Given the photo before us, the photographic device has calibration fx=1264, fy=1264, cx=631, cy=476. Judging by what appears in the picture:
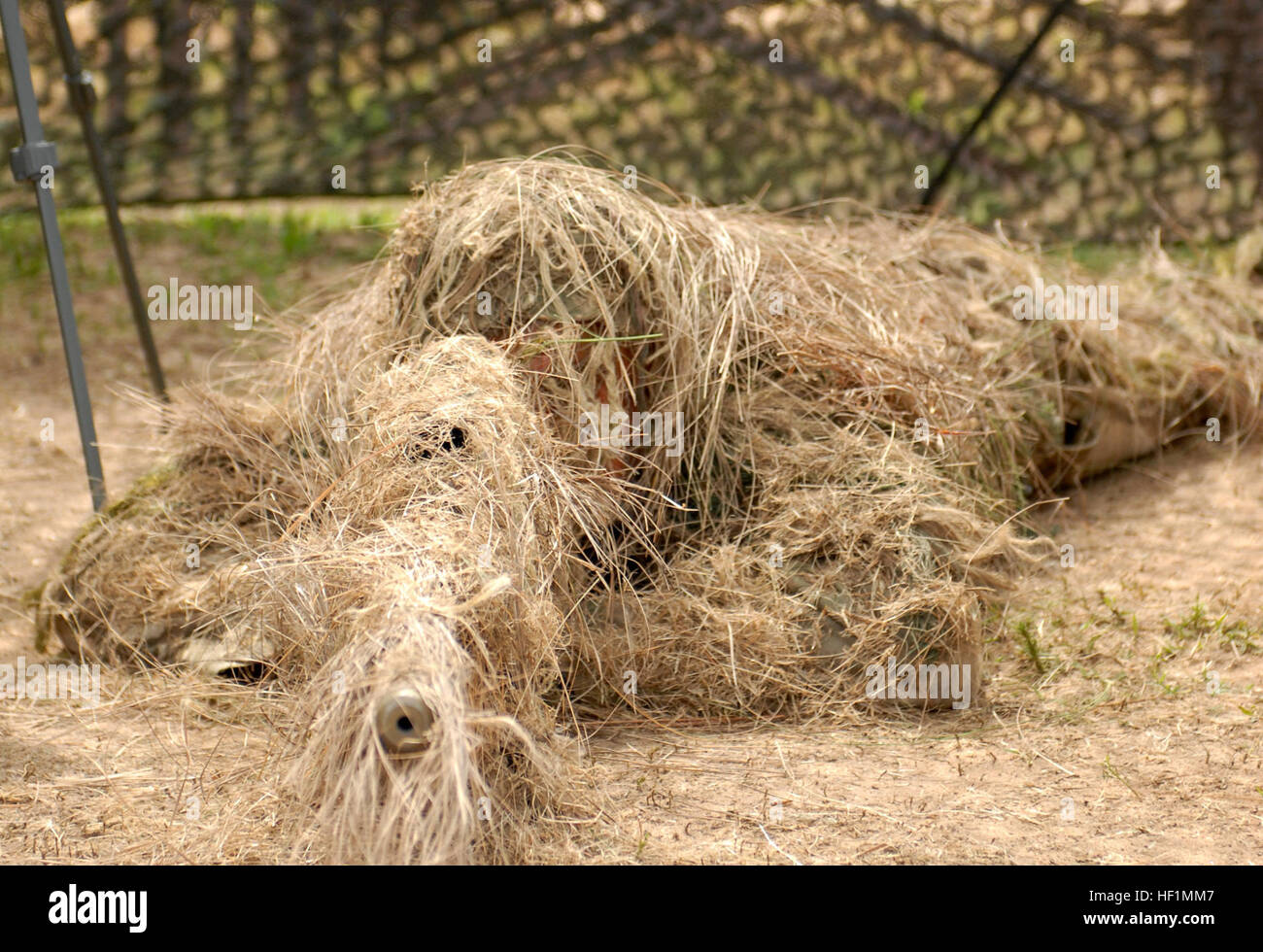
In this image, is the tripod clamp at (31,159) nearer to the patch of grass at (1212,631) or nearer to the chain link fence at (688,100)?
the chain link fence at (688,100)

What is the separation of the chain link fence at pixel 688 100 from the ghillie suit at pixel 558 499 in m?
2.76

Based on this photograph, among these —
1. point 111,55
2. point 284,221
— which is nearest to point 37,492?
point 284,221

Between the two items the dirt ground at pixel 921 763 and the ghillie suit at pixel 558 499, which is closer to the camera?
the ghillie suit at pixel 558 499

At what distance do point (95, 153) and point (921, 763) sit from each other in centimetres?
343

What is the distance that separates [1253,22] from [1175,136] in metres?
0.64

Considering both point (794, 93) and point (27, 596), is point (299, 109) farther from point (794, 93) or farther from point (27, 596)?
point (27, 596)

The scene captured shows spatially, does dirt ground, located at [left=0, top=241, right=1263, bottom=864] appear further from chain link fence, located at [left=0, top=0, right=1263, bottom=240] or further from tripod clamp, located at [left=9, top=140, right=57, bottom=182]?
chain link fence, located at [left=0, top=0, right=1263, bottom=240]

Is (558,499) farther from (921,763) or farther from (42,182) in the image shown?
(42,182)

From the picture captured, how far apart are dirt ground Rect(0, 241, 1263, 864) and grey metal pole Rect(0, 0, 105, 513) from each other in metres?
0.54

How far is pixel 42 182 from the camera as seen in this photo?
374 centimetres

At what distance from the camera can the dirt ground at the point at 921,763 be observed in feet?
7.97

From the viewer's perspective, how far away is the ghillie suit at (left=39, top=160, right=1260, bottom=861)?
7.57 feet

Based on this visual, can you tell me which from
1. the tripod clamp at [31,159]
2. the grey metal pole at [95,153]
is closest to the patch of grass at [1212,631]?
the grey metal pole at [95,153]

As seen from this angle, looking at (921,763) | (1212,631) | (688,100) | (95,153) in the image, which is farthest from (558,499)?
(688,100)
